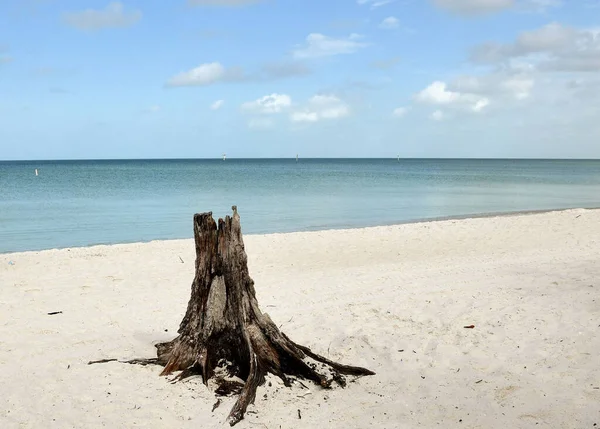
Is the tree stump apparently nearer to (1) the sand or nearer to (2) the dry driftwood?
(2) the dry driftwood

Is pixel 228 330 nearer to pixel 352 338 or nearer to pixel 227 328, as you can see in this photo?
pixel 227 328

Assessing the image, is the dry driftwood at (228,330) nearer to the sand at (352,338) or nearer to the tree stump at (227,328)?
the tree stump at (227,328)

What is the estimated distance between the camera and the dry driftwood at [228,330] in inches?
250

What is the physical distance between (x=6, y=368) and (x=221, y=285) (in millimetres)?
2773

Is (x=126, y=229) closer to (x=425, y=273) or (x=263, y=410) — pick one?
(x=425, y=273)

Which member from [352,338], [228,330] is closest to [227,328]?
[228,330]

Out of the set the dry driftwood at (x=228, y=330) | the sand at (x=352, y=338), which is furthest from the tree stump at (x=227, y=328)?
the sand at (x=352, y=338)

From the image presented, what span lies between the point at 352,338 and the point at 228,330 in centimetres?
197

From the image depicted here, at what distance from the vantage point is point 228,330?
6480mm

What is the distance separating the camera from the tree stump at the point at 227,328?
6348 mm

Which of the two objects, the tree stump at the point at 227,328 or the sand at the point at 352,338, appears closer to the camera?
the sand at the point at 352,338

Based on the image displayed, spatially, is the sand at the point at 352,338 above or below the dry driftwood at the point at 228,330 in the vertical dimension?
below

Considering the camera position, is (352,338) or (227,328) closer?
(227,328)

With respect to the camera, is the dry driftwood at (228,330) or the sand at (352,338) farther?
the dry driftwood at (228,330)
